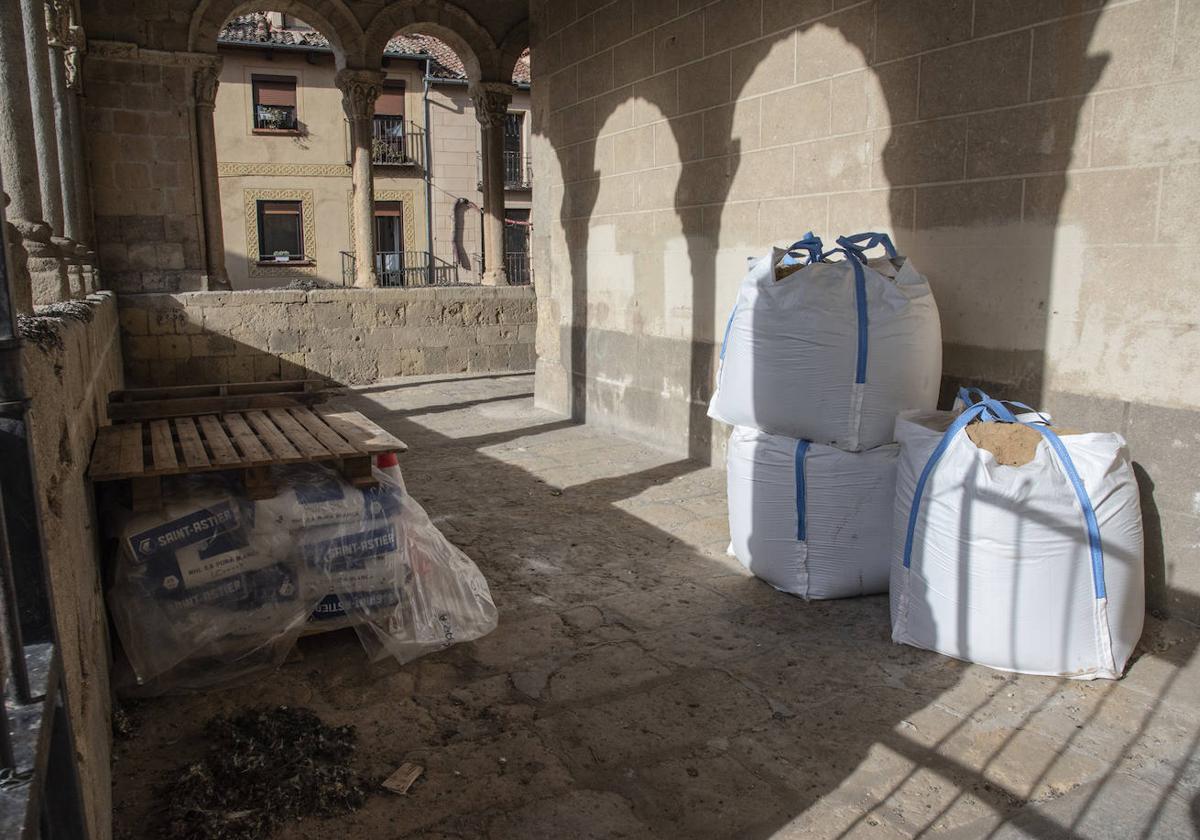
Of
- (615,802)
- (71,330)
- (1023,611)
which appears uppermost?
(71,330)

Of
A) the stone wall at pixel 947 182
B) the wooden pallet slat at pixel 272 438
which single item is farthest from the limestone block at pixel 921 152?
the wooden pallet slat at pixel 272 438

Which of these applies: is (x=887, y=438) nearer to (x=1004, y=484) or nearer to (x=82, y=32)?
(x=1004, y=484)

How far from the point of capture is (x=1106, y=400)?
3.02 m

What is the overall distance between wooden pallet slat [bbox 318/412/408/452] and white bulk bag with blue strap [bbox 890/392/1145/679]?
166cm

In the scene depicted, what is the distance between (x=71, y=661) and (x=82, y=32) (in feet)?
25.9

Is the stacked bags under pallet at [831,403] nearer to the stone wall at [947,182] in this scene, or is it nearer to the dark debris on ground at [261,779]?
the stone wall at [947,182]

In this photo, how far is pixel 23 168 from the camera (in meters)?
3.80

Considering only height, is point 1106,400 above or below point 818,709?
above

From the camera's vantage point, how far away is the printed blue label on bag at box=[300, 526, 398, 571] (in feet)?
8.75

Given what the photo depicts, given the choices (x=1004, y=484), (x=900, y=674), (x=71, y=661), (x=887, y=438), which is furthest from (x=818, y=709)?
(x=71, y=661)

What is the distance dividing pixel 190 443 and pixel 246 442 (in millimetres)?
190

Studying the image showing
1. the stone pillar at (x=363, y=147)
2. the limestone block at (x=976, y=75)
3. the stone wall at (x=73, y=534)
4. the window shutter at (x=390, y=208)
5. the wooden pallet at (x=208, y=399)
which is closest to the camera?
the stone wall at (x=73, y=534)

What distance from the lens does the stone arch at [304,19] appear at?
8.08m

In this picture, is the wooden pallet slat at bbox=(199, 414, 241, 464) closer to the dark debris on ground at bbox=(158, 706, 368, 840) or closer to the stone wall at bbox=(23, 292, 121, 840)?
the stone wall at bbox=(23, 292, 121, 840)
